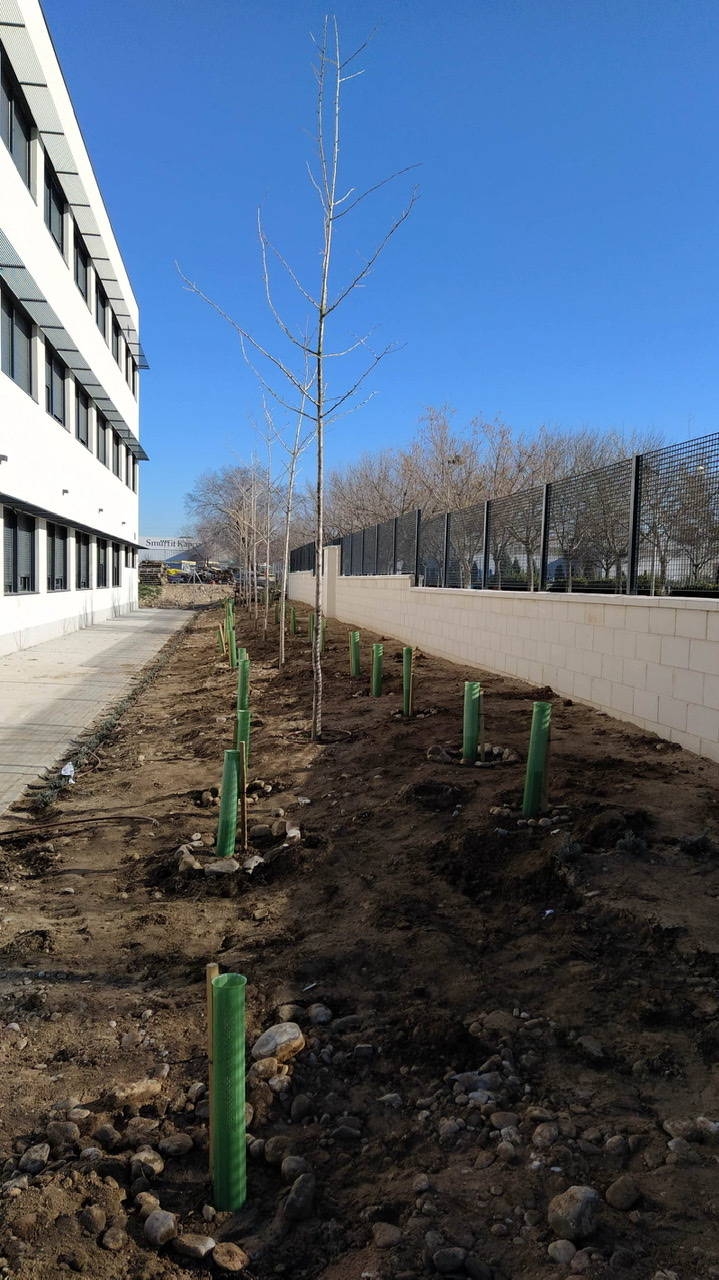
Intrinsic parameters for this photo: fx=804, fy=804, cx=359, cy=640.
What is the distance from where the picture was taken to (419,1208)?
→ 7.55 feet

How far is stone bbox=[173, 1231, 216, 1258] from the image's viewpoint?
218 centimetres

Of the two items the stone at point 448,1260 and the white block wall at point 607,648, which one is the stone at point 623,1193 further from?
the white block wall at point 607,648

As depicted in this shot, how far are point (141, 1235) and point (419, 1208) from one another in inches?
30.8

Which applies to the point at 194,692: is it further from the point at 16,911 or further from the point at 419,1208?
the point at 419,1208

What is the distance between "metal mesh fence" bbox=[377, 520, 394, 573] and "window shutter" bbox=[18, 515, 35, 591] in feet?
28.5

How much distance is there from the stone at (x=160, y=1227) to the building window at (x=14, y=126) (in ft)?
55.0

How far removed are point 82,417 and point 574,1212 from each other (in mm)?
25367

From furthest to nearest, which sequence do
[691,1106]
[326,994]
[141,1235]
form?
[326,994] < [691,1106] < [141,1235]

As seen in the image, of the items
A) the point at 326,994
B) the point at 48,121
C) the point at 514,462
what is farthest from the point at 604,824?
the point at 514,462

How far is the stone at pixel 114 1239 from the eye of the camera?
7.14ft

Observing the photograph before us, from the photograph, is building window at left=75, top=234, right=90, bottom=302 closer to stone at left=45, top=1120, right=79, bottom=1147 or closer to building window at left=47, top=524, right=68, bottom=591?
building window at left=47, top=524, right=68, bottom=591

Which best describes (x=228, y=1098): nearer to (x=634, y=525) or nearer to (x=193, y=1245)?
(x=193, y=1245)

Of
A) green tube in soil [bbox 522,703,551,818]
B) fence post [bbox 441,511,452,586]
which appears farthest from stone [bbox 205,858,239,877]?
fence post [bbox 441,511,452,586]

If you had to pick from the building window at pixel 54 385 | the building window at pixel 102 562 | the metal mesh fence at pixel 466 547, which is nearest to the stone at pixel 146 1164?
the metal mesh fence at pixel 466 547
